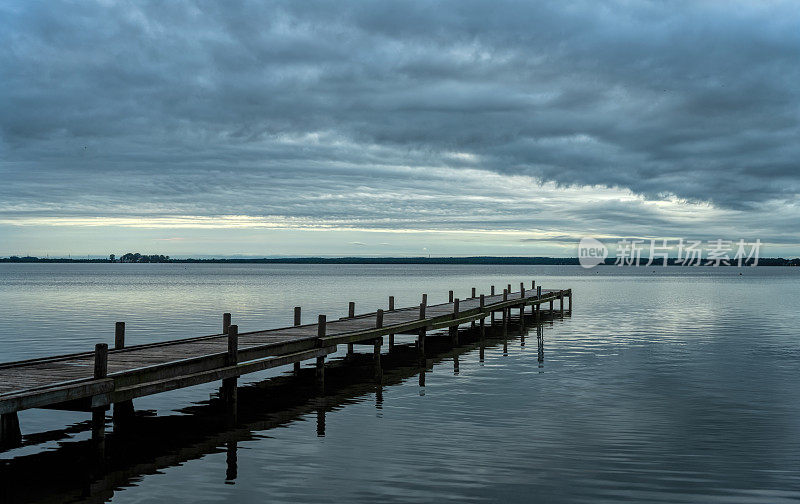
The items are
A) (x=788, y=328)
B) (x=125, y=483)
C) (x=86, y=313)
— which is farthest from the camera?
(x=86, y=313)

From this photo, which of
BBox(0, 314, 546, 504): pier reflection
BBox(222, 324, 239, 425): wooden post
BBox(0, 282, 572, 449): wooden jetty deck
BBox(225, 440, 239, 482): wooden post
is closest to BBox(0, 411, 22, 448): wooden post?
BBox(0, 282, 572, 449): wooden jetty deck

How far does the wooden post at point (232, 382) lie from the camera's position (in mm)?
18984

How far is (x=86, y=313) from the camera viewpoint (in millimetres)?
54812

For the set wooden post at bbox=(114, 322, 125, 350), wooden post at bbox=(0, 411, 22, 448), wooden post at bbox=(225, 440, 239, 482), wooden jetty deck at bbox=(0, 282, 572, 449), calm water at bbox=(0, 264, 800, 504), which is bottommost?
wooden post at bbox=(225, 440, 239, 482)

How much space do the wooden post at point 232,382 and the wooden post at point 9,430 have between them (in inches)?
196

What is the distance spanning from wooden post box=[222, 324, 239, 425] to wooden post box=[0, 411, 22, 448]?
4.98m

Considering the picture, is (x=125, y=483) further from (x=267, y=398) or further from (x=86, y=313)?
(x=86, y=313)

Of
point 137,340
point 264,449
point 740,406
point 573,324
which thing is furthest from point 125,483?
point 573,324

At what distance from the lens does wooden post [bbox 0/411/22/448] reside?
15.2m

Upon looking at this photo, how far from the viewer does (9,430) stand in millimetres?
15391

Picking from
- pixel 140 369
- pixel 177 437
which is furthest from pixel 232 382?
pixel 140 369

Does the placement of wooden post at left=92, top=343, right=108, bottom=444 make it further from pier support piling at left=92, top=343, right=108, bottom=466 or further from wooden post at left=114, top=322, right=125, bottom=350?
wooden post at left=114, top=322, right=125, bottom=350

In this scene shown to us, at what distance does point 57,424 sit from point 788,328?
43934mm

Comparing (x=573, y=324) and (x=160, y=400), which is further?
(x=573, y=324)
